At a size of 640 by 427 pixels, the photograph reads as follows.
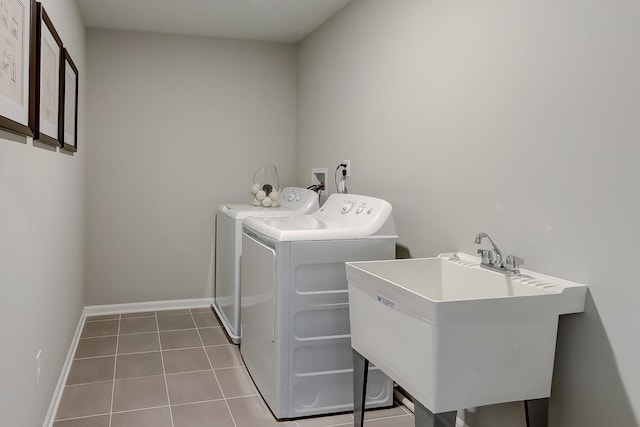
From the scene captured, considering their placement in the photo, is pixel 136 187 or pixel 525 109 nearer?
pixel 525 109

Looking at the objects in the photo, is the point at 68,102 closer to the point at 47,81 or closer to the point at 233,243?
the point at 47,81

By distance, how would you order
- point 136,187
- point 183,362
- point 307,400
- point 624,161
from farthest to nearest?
point 136,187, point 183,362, point 307,400, point 624,161

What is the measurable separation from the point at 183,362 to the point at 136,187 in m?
1.67

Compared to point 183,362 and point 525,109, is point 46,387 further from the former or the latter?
point 525,109

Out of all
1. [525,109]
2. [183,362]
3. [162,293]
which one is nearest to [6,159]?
[525,109]

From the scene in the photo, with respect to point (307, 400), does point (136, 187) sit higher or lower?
higher

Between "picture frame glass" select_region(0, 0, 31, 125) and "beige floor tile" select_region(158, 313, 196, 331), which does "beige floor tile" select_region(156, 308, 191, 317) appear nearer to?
"beige floor tile" select_region(158, 313, 196, 331)

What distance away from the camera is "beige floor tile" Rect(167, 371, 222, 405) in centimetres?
267

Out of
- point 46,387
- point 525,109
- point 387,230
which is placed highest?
point 525,109

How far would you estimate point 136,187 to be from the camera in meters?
4.21

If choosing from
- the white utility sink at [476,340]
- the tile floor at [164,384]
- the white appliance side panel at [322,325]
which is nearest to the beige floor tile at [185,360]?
the tile floor at [164,384]

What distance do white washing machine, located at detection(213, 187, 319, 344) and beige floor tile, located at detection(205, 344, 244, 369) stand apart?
0.09 metres

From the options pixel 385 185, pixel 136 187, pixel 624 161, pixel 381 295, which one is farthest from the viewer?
pixel 136 187

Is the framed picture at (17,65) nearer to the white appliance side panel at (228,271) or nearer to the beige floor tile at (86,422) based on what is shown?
the beige floor tile at (86,422)
